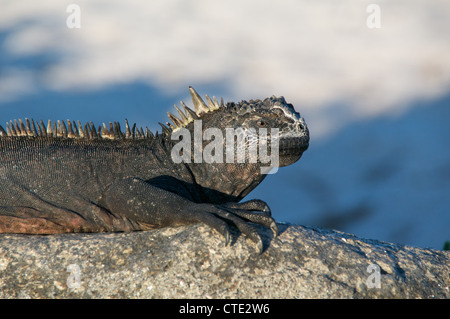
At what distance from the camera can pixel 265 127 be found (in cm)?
501

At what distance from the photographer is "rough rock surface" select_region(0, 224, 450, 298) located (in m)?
3.98

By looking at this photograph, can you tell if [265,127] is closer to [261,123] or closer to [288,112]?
[261,123]

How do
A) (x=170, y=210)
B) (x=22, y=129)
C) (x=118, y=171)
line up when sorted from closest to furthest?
(x=170, y=210) < (x=118, y=171) < (x=22, y=129)

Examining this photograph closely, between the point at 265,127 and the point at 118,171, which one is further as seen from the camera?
the point at 118,171

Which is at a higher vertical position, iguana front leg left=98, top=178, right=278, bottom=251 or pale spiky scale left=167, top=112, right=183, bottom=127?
pale spiky scale left=167, top=112, right=183, bottom=127

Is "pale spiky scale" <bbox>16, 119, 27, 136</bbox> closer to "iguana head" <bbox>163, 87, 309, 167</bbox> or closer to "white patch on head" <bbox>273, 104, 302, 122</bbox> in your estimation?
"iguana head" <bbox>163, 87, 309, 167</bbox>

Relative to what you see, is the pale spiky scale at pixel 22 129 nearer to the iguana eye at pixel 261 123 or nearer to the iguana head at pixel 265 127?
the iguana head at pixel 265 127

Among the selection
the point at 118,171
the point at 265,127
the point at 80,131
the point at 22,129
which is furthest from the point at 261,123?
the point at 22,129

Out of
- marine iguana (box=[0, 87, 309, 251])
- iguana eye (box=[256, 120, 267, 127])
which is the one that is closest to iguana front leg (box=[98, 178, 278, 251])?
marine iguana (box=[0, 87, 309, 251])

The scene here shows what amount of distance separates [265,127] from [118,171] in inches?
54.5

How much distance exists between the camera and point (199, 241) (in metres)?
4.20

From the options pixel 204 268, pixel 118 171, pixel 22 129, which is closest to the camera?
pixel 204 268
